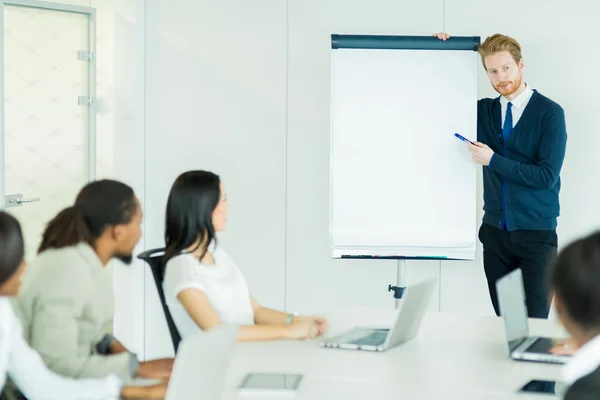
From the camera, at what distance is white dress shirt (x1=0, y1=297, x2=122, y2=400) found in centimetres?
193

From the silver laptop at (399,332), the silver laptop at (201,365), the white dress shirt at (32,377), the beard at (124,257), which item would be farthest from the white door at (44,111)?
the silver laptop at (201,365)

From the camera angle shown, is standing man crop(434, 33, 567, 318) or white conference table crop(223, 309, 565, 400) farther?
standing man crop(434, 33, 567, 318)

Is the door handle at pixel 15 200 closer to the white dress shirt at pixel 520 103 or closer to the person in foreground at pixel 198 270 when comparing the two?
the person in foreground at pixel 198 270

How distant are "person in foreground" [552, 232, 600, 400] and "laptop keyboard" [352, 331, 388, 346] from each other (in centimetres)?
110

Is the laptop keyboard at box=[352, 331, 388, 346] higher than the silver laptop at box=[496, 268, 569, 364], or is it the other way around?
the silver laptop at box=[496, 268, 569, 364]

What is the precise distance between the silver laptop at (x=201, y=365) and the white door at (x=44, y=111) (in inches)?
149

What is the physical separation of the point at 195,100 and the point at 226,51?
1.13 feet

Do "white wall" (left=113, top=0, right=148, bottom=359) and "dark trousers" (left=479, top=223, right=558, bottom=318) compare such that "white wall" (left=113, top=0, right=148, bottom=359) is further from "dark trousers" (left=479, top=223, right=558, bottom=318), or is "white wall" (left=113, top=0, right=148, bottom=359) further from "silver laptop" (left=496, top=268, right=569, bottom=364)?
"silver laptop" (left=496, top=268, right=569, bottom=364)

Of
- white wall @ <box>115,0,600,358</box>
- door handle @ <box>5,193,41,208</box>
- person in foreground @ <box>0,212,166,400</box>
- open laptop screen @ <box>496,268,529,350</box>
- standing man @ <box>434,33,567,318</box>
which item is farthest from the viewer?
door handle @ <box>5,193,41,208</box>

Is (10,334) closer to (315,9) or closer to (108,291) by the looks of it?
(108,291)

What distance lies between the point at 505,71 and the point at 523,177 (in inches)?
20.0

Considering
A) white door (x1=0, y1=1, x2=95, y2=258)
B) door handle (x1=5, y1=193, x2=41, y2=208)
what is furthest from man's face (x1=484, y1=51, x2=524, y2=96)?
door handle (x1=5, y1=193, x2=41, y2=208)

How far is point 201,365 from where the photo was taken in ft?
5.62

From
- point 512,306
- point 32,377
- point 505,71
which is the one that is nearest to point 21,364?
point 32,377
